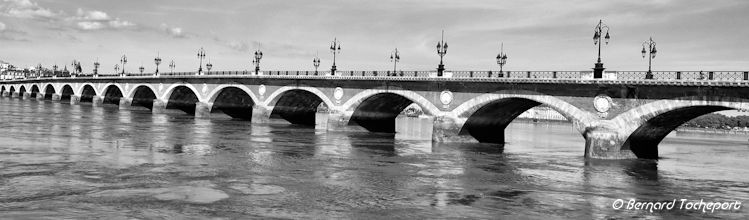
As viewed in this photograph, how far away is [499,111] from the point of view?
40750 millimetres

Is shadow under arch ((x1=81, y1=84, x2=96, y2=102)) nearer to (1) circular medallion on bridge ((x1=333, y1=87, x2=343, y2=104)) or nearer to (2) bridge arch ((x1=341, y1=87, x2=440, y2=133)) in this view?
(1) circular medallion on bridge ((x1=333, y1=87, x2=343, y2=104))

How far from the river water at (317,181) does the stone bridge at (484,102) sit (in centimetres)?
199

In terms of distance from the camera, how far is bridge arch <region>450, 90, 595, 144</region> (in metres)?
32.4

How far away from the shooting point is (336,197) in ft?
57.9

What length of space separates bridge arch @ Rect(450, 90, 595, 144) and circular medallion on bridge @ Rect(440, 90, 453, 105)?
73 centimetres

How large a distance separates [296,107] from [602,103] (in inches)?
1341

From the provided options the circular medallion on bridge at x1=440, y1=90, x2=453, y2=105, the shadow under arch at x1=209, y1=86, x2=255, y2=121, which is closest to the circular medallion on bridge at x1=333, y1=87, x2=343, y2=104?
the circular medallion on bridge at x1=440, y1=90, x2=453, y2=105

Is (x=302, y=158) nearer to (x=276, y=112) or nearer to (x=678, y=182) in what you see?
(x=678, y=182)

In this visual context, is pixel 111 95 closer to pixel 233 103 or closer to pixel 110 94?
pixel 110 94

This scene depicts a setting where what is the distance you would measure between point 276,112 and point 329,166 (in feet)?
108

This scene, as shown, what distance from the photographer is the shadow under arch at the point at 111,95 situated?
91.0 metres

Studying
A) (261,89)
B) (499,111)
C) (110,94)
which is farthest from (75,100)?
(499,111)

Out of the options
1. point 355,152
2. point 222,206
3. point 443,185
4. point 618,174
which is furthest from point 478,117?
point 222,206

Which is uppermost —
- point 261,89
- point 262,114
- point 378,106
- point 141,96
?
point 261,89
